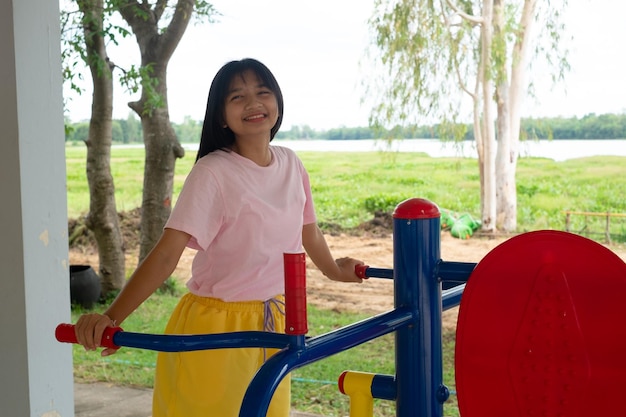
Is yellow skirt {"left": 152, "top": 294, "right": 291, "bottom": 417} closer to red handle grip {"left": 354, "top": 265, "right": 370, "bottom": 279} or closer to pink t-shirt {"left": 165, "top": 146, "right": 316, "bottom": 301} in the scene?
pink t-shirt {"left": 165, "top": 146, "right": 316, "bottom": 301}

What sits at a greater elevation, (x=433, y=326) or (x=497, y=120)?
(x=497, y=120)

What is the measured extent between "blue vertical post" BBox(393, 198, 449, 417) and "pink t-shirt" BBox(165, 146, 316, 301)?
42 centimetres

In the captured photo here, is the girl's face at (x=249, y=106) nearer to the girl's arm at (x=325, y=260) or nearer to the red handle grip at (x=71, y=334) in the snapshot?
the girl's arm at (x=325, y=260)

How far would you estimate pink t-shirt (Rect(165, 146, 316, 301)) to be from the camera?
5.04ft

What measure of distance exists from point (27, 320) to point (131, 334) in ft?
3.59

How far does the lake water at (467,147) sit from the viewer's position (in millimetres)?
6824

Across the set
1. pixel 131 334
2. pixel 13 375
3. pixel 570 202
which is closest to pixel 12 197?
pixel 13 375

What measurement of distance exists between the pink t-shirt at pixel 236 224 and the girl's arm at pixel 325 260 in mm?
118

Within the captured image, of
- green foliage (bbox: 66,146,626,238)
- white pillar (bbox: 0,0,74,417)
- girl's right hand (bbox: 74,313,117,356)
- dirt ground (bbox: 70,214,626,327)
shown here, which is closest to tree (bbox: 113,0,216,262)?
dirt ground (bbox: 70,214,626,327)

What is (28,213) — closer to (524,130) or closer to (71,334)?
(71,334)

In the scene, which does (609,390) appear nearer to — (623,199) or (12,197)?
(12,197)

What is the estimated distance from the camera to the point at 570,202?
691cm

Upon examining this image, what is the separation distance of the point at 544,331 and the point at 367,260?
589 cm

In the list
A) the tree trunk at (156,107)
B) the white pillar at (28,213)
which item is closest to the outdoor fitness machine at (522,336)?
the white pillar at (28,213)
